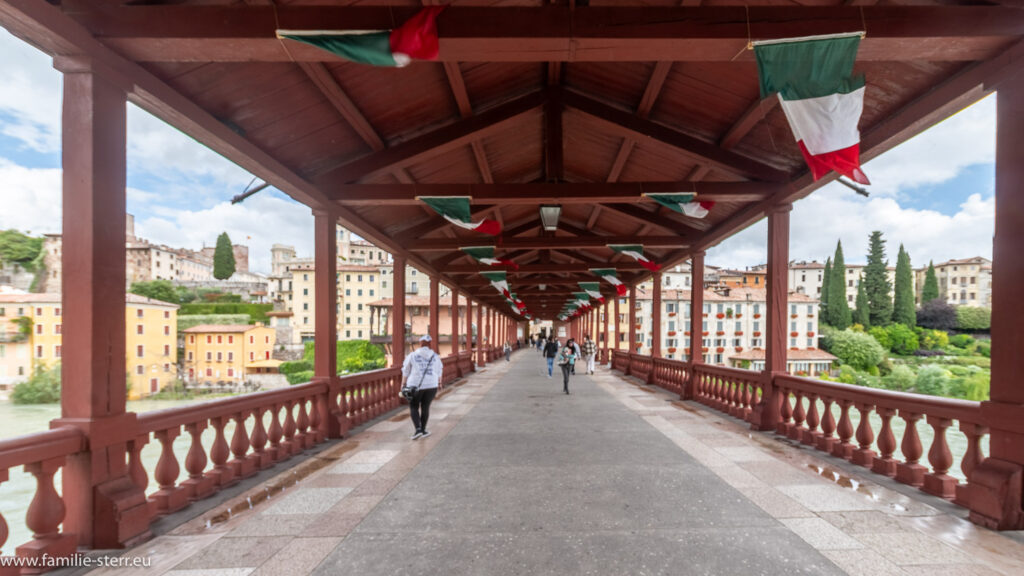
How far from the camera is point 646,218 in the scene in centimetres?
1070

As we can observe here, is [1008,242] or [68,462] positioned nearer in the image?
[68,462]

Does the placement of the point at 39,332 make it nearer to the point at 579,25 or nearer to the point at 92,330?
the point at 92,330

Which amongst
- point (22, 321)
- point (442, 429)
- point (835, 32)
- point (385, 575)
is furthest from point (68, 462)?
point (22, 321)

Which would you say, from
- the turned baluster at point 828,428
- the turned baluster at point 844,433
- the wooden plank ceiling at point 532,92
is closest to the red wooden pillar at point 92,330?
the wooden plank ceiling at point 532,92

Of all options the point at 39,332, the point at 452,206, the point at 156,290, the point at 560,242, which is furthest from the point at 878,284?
the point at 156,290

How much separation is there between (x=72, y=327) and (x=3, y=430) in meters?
39.7

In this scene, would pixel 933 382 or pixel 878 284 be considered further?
pixel 878 284

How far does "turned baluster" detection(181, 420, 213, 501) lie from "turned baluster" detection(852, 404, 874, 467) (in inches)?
271

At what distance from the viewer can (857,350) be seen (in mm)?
56375

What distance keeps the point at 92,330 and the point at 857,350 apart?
6893 centimetres

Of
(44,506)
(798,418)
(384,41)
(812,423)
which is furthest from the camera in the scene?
(798,418)

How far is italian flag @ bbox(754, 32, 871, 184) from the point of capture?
372cm

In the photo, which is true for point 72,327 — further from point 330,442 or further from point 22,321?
point 22,321

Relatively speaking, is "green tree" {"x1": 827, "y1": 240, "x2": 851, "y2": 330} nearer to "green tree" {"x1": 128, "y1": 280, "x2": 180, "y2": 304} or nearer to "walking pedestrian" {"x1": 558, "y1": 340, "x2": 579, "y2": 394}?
"walking pedestrian" {"x1": 558, "y1": 340, "x2": 579, "y2": 394}
